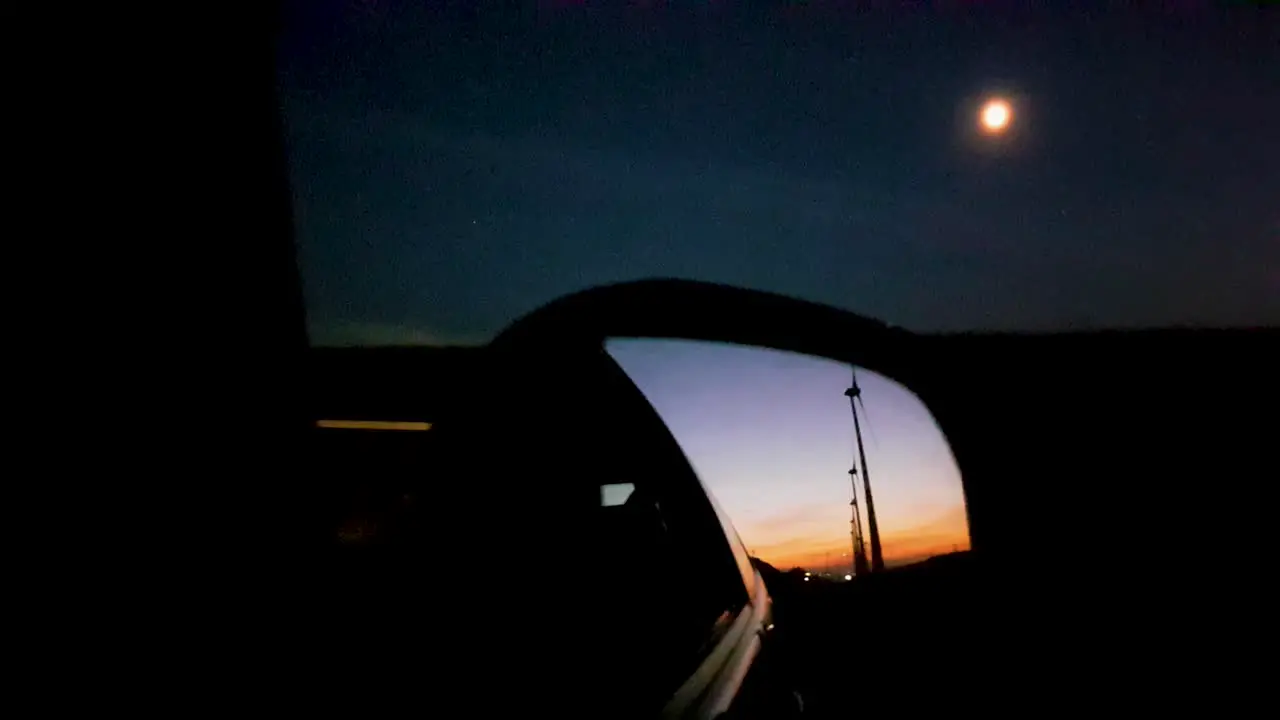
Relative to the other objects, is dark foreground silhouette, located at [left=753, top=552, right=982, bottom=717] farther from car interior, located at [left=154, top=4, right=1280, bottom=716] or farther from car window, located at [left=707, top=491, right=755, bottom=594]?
car window, located at [left=707, top=491, right=755, bottom=594]

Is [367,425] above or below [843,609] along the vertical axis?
above

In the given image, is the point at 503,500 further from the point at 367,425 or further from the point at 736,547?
the point at 367,425

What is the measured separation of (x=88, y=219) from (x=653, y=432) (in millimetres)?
2042

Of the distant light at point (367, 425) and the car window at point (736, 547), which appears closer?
the car window at point (736, 547)

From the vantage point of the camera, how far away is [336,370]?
17.9 feet

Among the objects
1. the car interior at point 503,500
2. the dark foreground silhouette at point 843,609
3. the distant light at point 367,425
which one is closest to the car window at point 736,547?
the car interior at point 503,500

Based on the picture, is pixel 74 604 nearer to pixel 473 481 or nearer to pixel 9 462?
pixel 9 462

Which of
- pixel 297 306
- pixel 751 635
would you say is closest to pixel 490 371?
pixel 297 306

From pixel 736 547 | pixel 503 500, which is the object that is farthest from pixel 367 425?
pixel 503 500

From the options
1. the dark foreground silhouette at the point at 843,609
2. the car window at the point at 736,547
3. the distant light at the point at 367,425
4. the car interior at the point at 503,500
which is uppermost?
the distant light at the point at 367,425

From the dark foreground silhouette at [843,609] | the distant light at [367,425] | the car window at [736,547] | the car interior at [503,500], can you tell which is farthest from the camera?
the distant light at [367,425]

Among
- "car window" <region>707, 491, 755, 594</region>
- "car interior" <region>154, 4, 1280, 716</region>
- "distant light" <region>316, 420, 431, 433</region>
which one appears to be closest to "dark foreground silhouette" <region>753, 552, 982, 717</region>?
"car interior" <region>154, 4, 1280, 716</region>

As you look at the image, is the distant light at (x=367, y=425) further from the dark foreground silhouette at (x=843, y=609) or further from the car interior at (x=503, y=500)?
the dark foreground silhouette at (x=843, y=609)

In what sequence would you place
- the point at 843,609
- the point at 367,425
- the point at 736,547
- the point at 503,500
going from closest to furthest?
the point at 503,500, the point at 736,547, the point at 843,609, the point at 367,425
